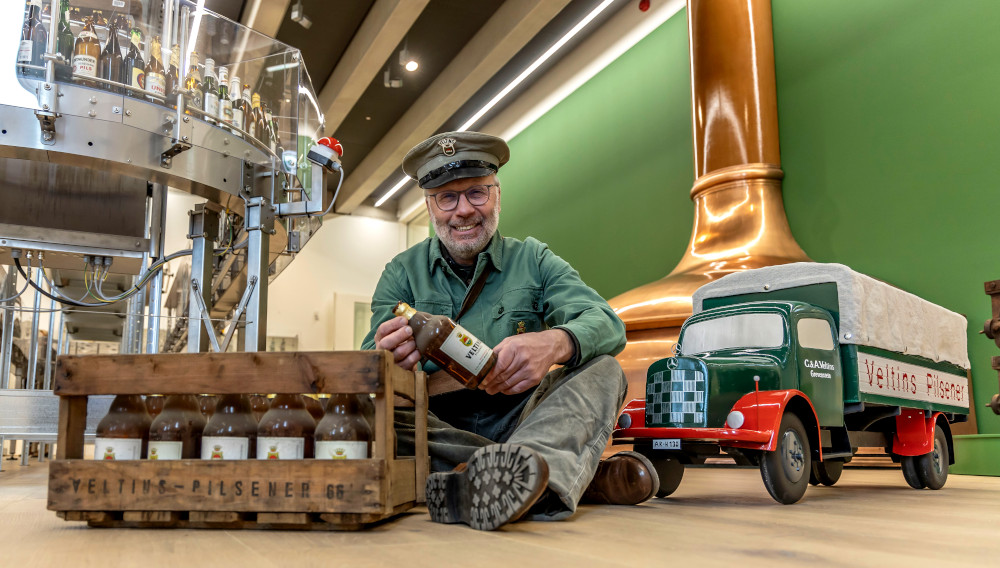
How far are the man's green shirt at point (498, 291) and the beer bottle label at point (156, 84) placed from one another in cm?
87

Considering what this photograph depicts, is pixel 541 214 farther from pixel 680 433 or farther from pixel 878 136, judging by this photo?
pixel 680 433

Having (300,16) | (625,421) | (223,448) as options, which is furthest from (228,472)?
(300,16)

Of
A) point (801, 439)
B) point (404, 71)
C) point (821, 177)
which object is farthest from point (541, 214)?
point (801, 439)

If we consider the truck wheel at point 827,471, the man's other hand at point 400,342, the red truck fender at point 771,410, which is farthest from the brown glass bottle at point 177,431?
the truck wheel at point 827,471

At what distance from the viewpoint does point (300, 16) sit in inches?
223

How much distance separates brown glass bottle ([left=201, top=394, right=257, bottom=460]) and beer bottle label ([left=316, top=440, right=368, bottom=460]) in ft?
0.43

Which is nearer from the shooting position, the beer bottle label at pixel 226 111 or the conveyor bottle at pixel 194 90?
the conveyor bottle at pixel 194 90

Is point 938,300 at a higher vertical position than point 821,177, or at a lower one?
lower

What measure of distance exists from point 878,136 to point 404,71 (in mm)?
4182

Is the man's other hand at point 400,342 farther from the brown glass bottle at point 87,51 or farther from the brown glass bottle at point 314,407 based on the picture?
the brown glass bottle at point 87,51

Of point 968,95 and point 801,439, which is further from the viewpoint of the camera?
point 968,95

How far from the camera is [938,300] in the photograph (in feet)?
10.9

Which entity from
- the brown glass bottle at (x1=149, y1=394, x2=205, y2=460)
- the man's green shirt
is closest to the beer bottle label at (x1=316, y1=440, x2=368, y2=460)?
the brown glass bottle at (x1=149, y1=394, x2=205, y2=460)

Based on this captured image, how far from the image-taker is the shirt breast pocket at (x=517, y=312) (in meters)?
1.82
